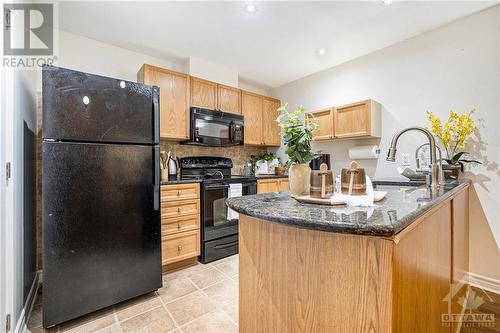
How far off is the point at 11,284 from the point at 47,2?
2.29 meters

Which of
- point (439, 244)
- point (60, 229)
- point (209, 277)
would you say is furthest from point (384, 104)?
point (60, 229)

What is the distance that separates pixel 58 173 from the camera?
5.22 feet

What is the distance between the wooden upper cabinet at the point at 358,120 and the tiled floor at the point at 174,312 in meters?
2.25

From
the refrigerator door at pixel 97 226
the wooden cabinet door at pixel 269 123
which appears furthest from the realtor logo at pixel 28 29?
the wooden cabinet door at pixel 269 123

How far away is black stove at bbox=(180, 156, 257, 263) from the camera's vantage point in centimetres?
267

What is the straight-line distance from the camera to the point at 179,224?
2.49 metres

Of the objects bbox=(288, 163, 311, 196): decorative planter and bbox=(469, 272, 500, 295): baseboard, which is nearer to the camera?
bbox=(288, 163, 311, 196): decorative planter

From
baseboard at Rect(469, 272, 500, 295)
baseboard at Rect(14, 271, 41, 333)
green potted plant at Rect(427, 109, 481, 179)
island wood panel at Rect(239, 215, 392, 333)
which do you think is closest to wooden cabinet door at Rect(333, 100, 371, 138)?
green potted plant at Rect(427, 109, 481, 179)

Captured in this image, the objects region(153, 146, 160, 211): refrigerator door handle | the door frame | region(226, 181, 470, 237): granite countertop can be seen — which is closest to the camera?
region(226, 181, 470, 237): granite countertop

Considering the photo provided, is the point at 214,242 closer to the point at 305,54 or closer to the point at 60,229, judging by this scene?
the point at 60,229

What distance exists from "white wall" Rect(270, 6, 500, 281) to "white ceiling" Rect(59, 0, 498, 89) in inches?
6.0

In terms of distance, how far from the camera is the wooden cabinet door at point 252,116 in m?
3.61

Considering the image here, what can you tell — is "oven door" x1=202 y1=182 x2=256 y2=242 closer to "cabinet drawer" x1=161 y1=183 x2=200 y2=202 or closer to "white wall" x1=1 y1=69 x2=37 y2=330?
"cabinet drawer" x1=161 y1=183 x2=200 y2=202

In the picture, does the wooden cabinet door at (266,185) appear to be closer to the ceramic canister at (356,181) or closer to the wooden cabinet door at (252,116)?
the wooden cabinet door at (252,116)
